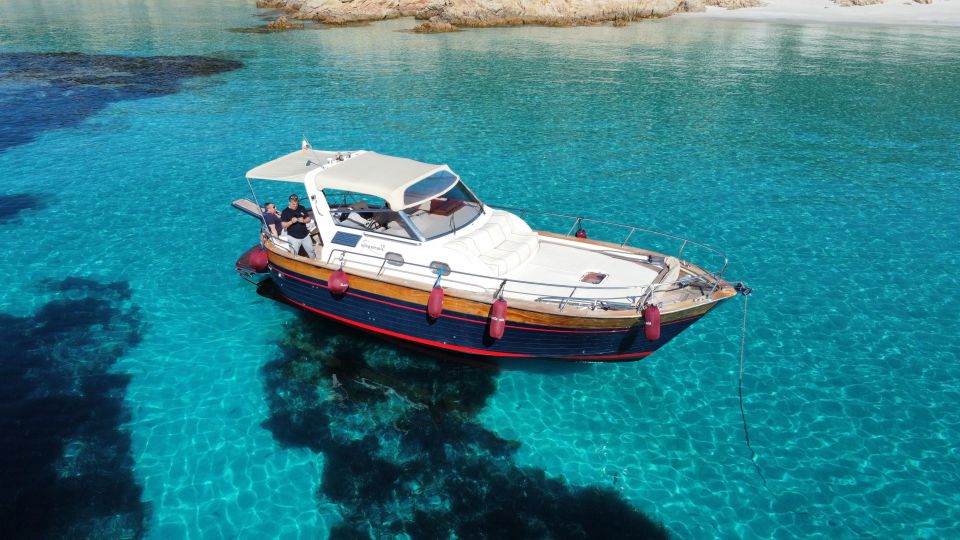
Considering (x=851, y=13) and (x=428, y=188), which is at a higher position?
(x=851, y=13)

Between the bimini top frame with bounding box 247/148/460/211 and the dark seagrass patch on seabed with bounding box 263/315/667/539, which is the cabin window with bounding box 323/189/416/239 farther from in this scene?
the dark seagrass patch on seabed with bounding box 263/315/667/539

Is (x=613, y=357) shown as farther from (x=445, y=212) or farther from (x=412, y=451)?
(x=445, y=212)

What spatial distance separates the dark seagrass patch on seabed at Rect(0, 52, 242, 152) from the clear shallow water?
444mm

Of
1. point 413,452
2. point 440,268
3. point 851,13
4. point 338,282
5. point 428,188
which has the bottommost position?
point 413,452

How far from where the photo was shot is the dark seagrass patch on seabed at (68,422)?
9047mm

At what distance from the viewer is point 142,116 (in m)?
29.7

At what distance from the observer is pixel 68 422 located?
10.8 meters

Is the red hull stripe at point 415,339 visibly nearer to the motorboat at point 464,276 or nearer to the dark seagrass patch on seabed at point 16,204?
the motorboat at point 464,276

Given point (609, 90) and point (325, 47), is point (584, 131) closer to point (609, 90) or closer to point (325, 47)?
point (609, 90)

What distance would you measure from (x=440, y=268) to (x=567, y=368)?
3469 millimetres

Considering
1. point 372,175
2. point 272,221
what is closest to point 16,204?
point 272,221

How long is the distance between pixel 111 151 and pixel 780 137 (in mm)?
29754

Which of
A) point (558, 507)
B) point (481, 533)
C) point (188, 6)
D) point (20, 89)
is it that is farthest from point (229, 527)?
point (188, 6)

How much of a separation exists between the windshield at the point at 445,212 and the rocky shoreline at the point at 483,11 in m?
50.3
